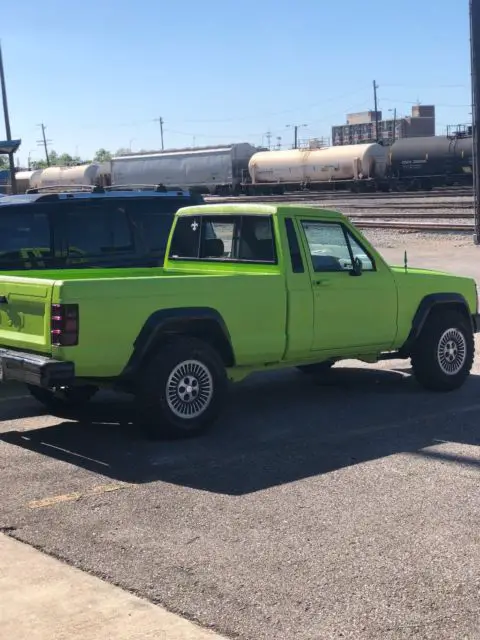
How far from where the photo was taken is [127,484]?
630cm

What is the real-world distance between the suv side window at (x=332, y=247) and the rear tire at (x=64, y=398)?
241 cm

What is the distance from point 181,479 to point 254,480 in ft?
1.70

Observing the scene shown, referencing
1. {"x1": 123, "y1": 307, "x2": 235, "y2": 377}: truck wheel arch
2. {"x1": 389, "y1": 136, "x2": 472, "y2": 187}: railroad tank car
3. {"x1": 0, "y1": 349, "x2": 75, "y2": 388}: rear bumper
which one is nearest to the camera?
{"x1": 0, "y1": 349, "x2": 75, "y2": 388}: rear bumper

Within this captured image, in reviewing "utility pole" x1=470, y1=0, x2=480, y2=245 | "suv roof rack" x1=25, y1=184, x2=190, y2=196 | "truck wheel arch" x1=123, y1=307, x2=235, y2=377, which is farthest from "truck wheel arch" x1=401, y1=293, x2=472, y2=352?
"utility pole" x1=470, y1=0, x2=480, y2=245

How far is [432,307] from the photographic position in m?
9.32

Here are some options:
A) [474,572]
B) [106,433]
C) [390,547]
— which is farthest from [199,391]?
[474,572]

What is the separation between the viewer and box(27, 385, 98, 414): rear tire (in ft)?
27.6

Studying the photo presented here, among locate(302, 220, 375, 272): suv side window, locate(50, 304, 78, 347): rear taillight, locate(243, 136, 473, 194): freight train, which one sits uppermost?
locate(243, 136, 473, 194): freight train

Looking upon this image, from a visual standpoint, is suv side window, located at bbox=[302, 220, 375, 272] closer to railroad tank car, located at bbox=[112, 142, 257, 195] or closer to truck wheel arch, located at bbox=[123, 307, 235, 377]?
truck wheel arch, located at bbox=[123, 307, 235, 377]

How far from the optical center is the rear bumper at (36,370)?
675 cm

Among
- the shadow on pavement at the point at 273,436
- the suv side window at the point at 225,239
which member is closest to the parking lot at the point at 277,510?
the shadow on pavement at the point at 273,436

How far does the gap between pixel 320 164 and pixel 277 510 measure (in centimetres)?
5677

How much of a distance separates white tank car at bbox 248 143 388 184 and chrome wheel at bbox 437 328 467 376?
5008 cm

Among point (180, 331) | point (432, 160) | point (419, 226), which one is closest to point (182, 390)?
point (180, 331)
